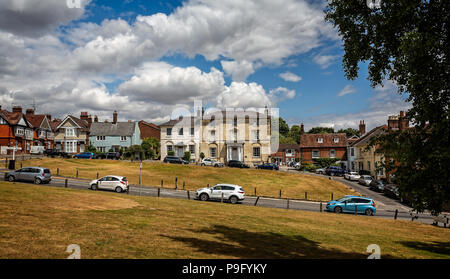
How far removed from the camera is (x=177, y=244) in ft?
34.6

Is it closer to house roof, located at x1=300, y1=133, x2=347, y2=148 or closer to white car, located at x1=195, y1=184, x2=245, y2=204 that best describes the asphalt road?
white car, located at x1=195, y1=184, x2=245, y2=204

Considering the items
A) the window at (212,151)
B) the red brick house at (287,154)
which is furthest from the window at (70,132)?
the red brick house at (287,154)

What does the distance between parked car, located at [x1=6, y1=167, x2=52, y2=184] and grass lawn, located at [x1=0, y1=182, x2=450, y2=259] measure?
36.7 feet

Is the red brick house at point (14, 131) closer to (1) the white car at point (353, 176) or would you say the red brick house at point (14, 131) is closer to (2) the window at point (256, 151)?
(2) the window at point (256, 151)

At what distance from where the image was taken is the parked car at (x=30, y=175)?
96.7 feet

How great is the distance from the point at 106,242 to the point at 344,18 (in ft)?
41.2

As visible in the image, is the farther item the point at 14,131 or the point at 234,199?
the point at 14,131

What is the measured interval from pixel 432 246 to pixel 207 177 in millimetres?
33184

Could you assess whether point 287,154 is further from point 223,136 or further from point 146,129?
point 146,129

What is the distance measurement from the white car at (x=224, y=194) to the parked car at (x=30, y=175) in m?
16.1

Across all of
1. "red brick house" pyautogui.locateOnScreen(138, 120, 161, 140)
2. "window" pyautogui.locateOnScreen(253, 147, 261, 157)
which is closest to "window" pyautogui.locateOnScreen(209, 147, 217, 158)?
"window" pyautogui.locateOnScreen(253, 147, 261, 157)

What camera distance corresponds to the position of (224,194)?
27656 millimetres

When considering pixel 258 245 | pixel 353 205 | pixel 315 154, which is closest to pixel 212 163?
pixel 315 154

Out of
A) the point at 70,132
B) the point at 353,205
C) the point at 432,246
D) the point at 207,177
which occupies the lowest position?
the point at 432,246
